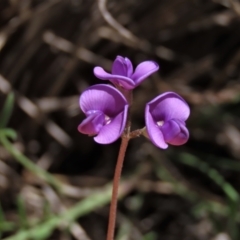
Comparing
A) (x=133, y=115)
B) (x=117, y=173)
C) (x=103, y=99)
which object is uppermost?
(x=103, y=99)

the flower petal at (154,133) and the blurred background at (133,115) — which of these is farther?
the blurred background at (133,115)

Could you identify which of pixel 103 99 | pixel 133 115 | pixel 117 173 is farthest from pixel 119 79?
pixel 133 115

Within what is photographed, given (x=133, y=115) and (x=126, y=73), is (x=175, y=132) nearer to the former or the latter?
(x=126, y=73)

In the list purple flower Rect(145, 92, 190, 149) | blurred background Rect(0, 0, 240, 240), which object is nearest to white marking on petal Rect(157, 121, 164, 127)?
purple flower Rect(145, 92, 190, 149)

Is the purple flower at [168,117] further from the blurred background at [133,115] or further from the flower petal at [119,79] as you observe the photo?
the blurred background at [133,115]

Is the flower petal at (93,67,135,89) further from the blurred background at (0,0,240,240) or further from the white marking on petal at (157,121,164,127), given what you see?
the blurred background at (0,0,240,240)

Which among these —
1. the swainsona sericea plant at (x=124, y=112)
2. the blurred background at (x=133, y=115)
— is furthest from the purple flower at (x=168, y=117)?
the blurred background at (x=133, y=115)
